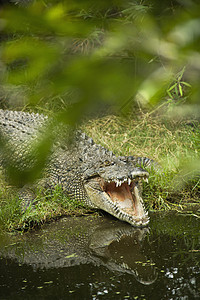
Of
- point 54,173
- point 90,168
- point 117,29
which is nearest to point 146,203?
point 90,168

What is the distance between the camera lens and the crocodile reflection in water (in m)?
3.17

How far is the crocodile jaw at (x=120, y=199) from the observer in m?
4.08

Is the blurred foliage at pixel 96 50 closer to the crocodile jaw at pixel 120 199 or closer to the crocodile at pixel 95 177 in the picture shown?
the crocodile at pixel 95 177

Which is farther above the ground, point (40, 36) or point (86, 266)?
point (40, 36)

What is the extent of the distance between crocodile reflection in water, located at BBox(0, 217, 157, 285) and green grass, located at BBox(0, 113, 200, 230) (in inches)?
9.9

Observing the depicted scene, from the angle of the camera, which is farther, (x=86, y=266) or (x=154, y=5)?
(x=86, y=266)

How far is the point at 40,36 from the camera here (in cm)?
62

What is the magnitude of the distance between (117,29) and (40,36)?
0.38 feet

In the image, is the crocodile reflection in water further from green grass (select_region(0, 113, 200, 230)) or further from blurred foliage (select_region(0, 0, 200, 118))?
blurred foliage (select_region(0, 0, 200, 118))

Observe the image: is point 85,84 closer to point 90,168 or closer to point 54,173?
point 90,168

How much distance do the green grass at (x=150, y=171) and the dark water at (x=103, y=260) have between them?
0.21m

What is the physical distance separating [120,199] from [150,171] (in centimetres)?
68

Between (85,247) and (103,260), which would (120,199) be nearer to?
(85,247)

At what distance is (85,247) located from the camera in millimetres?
3598
